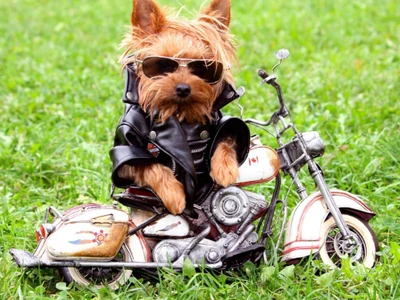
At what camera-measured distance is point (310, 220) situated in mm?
3543

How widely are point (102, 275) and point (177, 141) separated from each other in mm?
829

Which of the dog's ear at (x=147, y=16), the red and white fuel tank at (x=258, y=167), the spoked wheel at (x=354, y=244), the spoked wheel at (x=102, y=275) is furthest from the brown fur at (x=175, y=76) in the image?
the spoked wheel at (x=354, y=244)

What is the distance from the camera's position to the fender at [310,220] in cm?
353

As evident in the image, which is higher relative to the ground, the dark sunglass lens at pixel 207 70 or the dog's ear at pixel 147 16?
the dog's ear at pixel 147 16

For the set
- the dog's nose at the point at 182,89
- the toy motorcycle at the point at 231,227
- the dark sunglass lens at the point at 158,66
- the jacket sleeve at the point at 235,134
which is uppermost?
the dark sunglass lens at the point at 158,66

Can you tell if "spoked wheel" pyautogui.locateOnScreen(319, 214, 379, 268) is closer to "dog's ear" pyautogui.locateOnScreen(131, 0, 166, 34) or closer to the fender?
the fender

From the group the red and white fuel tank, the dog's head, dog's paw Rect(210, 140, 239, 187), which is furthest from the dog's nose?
the red and white fuel tank

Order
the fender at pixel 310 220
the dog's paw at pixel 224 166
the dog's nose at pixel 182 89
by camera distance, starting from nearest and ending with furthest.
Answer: the dog's nose at pixel 182 89, the dog's paw at pixel 224 166, the fender at pixel 310 220

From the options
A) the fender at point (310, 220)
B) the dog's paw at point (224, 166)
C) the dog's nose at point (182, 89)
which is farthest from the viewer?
the fender at point (310, 220)

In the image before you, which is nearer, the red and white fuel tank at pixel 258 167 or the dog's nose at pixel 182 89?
the dog's nose at pixel 182 89

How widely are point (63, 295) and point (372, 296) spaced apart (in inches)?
60.4

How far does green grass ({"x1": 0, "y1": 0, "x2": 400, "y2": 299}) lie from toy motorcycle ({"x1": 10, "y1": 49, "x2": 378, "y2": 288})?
0.10 m

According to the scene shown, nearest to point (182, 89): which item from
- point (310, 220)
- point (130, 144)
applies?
point (130, 144)

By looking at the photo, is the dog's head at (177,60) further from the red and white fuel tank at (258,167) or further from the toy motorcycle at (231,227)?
the red and white fuel tank at (258,167)
